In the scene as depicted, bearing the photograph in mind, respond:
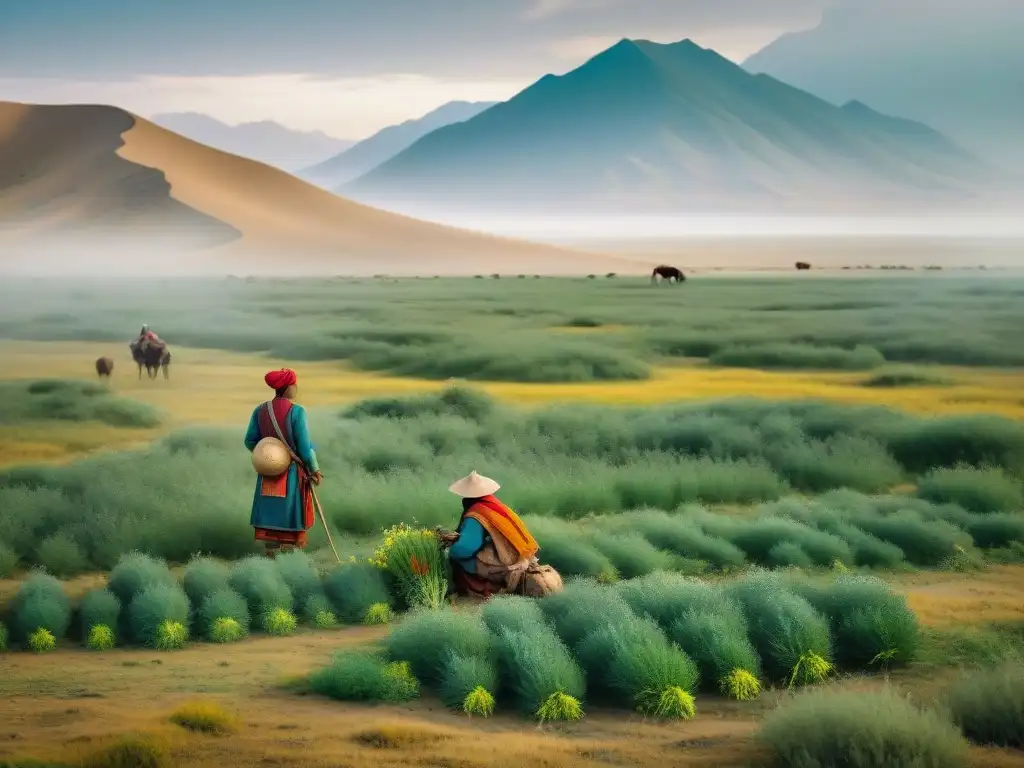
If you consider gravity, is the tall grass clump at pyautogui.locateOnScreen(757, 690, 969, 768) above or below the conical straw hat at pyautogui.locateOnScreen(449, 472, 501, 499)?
below

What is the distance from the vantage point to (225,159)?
130 m

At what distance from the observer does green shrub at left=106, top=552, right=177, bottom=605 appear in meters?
12.0

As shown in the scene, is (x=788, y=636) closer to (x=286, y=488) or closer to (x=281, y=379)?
(x=286, y=488)

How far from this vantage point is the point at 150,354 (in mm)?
27672

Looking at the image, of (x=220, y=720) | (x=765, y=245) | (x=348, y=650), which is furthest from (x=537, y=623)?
(x=765, y=245)

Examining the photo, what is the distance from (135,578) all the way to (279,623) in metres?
1.50

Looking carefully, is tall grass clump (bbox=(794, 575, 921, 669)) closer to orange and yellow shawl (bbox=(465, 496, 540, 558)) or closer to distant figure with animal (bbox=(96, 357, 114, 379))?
orange and yellow shawl (bbox=(465, 496, 540, 558))

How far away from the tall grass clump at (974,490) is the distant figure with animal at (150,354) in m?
16.4

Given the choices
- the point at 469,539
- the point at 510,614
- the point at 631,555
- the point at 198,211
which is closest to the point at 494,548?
the point at 469,539

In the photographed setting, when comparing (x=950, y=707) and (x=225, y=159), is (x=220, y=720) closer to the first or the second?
(x=950, y=707)

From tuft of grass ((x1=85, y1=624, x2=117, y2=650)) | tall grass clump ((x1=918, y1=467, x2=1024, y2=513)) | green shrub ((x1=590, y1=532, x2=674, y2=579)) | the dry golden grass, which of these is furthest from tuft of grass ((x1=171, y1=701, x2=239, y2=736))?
the dry golden grass

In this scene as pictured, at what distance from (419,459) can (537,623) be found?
31.6ft

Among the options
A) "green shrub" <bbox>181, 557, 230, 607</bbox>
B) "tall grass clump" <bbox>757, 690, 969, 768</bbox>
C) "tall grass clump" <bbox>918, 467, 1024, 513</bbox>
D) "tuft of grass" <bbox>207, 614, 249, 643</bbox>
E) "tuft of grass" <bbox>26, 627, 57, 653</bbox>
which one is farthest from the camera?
"tall grass clump" <bbox>918, 467, 1024, 513</bbox>

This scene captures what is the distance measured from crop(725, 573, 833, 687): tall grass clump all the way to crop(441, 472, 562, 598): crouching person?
1.90m
